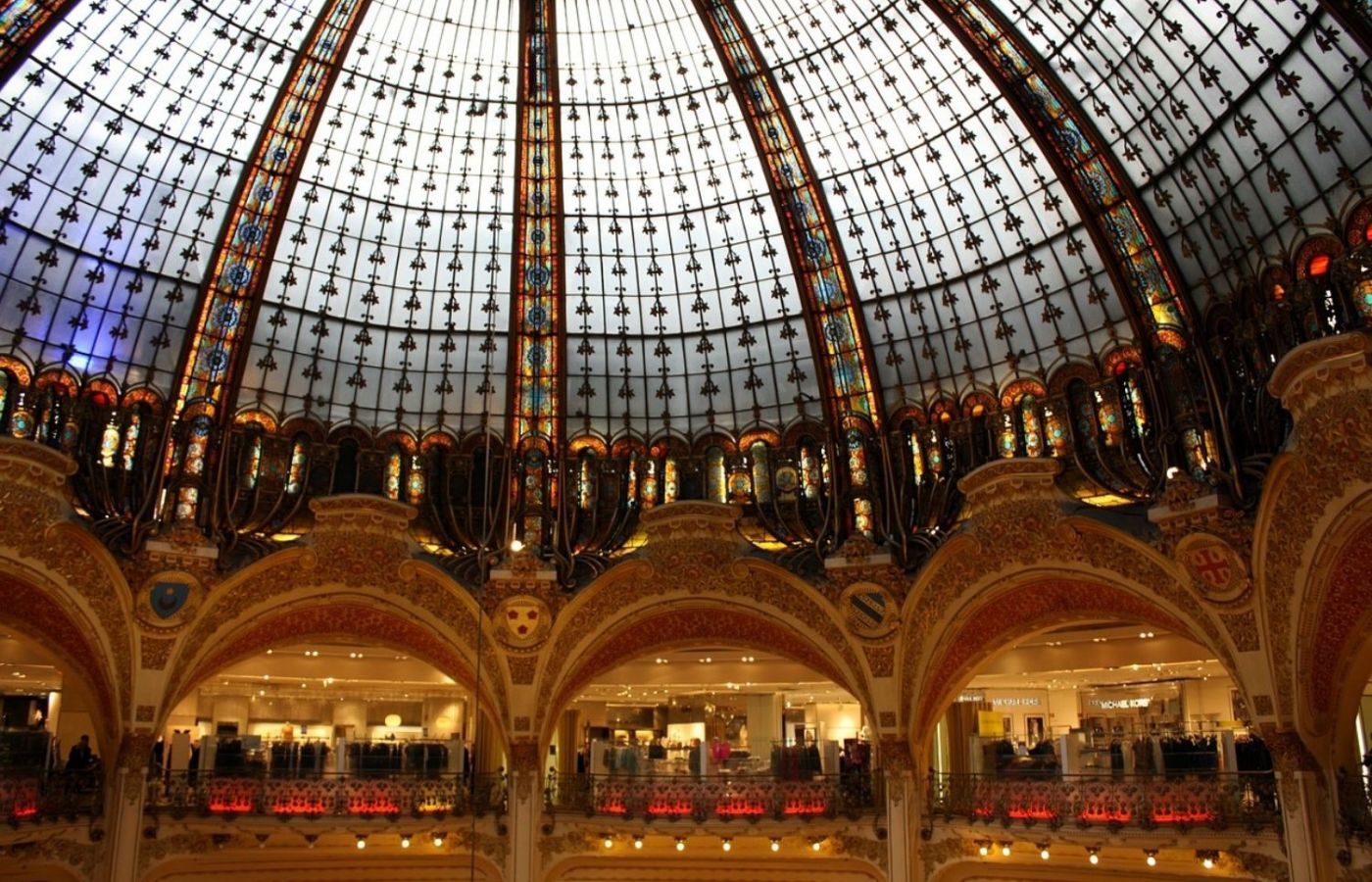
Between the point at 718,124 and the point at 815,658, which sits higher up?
the point at 718,124

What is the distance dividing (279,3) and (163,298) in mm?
6966

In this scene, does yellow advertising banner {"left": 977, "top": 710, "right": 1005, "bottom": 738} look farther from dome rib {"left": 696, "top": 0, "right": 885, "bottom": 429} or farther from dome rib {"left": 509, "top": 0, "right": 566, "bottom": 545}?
dome rib {"left": 509, "top": 0, "right": 566, "bottom": 545}

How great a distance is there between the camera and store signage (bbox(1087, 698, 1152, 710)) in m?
33.8

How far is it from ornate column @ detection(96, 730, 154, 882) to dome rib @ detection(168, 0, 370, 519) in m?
5.02

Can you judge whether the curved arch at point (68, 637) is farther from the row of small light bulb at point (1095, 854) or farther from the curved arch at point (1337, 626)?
the curved arch at point (1337, 626)

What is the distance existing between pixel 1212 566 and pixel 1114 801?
5.12 m

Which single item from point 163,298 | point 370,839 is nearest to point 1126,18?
point 163,298

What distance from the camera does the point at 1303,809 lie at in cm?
2086

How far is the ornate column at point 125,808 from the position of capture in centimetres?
2447

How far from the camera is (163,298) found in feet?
84.8

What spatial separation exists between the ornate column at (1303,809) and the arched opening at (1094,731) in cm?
55

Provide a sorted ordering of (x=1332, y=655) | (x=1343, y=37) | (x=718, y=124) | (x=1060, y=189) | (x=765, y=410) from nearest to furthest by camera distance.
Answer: (x=1343, y=37) → (x=1332, y=655) → (x=1060, y=189) → (x=718, y=124) → (x=765, y=410)

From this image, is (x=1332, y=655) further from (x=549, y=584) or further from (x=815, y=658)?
(x=549, y=584)

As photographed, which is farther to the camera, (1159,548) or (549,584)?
(549,584)
